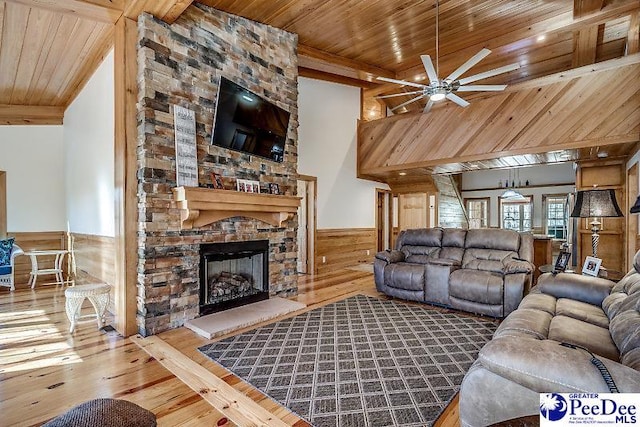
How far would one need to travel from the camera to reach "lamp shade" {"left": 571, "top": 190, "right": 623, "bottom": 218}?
3121 millimetres

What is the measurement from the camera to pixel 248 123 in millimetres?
3908

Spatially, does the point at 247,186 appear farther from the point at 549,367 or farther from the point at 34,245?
the point at 34,245

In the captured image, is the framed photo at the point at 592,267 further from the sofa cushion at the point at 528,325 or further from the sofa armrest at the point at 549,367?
the sofa armrest at the point at 549,367

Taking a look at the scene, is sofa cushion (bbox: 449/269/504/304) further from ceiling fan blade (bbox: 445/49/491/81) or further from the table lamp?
ceiling fan blade (bbox: 445/49/491/81)

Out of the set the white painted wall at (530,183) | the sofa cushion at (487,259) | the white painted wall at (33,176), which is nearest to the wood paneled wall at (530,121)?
the sofa cushion at (487,259)

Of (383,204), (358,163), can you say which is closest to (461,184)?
(383,204)

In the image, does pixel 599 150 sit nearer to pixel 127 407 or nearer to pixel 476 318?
pixel 476 318

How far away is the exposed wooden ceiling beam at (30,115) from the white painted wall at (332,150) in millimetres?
4543

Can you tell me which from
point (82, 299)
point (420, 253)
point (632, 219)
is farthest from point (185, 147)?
point (632, 219)

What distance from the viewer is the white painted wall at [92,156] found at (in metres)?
3.65

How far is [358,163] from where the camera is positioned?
24.5 ft

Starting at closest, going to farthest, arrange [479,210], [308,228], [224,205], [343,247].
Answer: [224,205], [308,228], [343,247], [479,210]

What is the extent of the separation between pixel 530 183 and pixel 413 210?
16.9 ft

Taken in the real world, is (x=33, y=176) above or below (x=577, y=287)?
above
